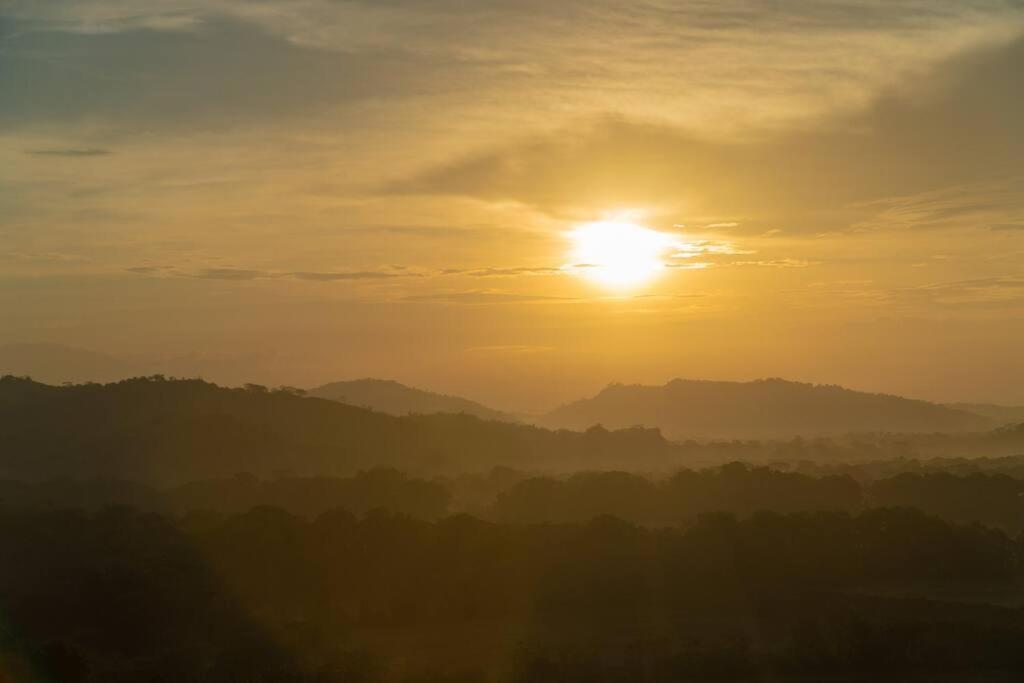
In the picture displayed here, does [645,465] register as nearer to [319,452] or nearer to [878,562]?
[319,452]

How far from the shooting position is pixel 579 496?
75250 mm

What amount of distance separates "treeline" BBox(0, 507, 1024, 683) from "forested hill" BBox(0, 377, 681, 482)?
34.7 m

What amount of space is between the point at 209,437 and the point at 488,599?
5904cm

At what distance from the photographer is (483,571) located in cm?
4778

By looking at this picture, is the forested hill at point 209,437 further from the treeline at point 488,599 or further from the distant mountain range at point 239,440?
the treeline at point 488,599

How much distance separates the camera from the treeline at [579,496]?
68.1m

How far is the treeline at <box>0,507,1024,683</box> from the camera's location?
38.0 m

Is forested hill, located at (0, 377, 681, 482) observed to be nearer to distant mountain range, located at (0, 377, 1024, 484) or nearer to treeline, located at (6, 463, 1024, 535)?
distant mountain range, located at (0, 377, 1024, 484)

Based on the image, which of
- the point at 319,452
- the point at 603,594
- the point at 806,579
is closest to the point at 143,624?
the point at 603,594

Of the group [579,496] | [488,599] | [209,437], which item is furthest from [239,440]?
[488,599]

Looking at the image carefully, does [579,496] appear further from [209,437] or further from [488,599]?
[209,437]

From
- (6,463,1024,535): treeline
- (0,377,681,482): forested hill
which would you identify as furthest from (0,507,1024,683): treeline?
(0,377,681,482): forested hill

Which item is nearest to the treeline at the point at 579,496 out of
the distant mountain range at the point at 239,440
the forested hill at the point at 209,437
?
the distant mountain range at the point at 239,440

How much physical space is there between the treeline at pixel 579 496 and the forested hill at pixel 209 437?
12583 mm
